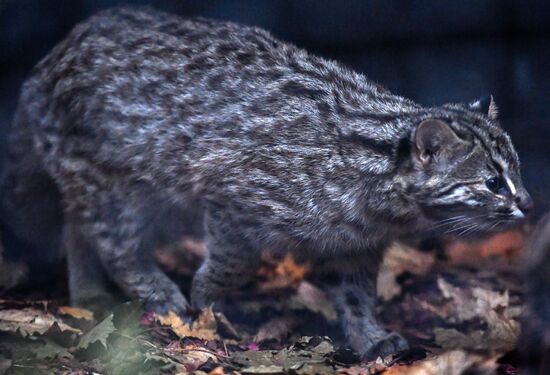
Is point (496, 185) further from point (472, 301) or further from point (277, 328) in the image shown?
point (277, 328)

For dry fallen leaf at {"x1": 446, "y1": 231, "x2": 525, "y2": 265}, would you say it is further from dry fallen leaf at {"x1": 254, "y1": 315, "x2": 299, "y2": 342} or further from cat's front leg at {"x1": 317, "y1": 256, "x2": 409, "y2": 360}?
dry fallen leaf at {"x1": 254, "y1": 315, "x2": 299, "y2": 342}

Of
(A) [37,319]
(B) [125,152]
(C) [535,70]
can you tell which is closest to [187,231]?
(B) [125,152]

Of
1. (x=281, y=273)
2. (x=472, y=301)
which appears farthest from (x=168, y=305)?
(x=472, y=301)

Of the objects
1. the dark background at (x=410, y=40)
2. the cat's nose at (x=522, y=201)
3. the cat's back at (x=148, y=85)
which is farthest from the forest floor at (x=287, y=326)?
the cat's back at (x=148, y=85)

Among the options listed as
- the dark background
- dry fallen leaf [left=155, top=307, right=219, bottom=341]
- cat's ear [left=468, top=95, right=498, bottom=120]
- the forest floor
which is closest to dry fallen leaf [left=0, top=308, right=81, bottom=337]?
the forest floor

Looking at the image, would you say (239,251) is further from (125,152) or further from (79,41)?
(79,41)

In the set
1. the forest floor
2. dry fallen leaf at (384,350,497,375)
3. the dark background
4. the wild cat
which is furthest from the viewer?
the dark background

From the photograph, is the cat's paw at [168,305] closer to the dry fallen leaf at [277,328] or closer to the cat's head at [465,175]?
the dry fallen leaf at [277,328]
